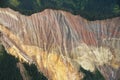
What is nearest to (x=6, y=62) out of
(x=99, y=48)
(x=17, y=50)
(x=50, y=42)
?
(x=17, y=50)

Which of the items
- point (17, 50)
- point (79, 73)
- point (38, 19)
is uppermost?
point (38, 19)

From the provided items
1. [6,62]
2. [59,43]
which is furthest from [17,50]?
[59,43]

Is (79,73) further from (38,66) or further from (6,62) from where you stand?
(6,62)

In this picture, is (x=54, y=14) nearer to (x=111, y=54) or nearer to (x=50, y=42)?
(x=50, y=42)

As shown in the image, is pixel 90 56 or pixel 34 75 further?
pixel 90 56

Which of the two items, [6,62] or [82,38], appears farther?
[82,38]

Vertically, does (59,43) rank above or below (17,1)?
below
